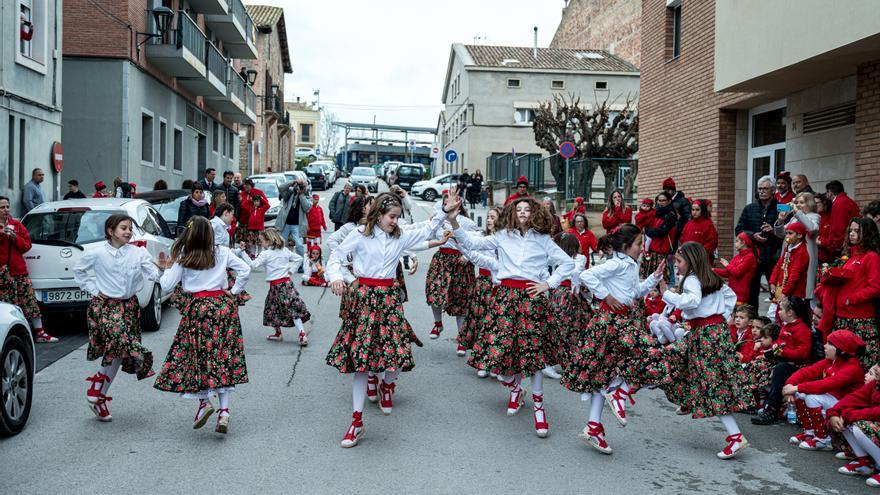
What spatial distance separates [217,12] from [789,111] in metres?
24.7

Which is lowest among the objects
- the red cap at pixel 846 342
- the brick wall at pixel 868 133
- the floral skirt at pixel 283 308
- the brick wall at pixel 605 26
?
the floral skirt at pixel 283 308

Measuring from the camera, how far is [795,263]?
28.7 feet

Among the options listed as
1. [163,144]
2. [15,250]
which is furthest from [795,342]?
[163,144]

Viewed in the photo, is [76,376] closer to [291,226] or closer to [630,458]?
[630,458]

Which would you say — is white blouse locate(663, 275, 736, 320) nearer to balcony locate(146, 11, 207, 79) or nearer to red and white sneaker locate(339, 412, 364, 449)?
red and white sneaker locate(339, 412, 364, 449)

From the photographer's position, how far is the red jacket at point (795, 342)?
287 inches

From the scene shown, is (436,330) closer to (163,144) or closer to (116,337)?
(116,337)

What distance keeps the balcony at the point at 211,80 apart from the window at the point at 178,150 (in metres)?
1.71

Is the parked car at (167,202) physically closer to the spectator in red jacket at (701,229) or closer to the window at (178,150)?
the spectator in red jacket at (701,229)

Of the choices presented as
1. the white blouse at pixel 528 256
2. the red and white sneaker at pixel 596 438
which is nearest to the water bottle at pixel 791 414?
the red and white sneaker at pixel 596 438

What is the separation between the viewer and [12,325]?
20.3 ft

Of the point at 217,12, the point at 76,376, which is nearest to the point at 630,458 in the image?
the point at 76,376

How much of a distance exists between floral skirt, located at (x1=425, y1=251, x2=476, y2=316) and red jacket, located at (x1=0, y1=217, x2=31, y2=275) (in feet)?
15.2

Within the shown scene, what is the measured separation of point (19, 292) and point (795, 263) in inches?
334
